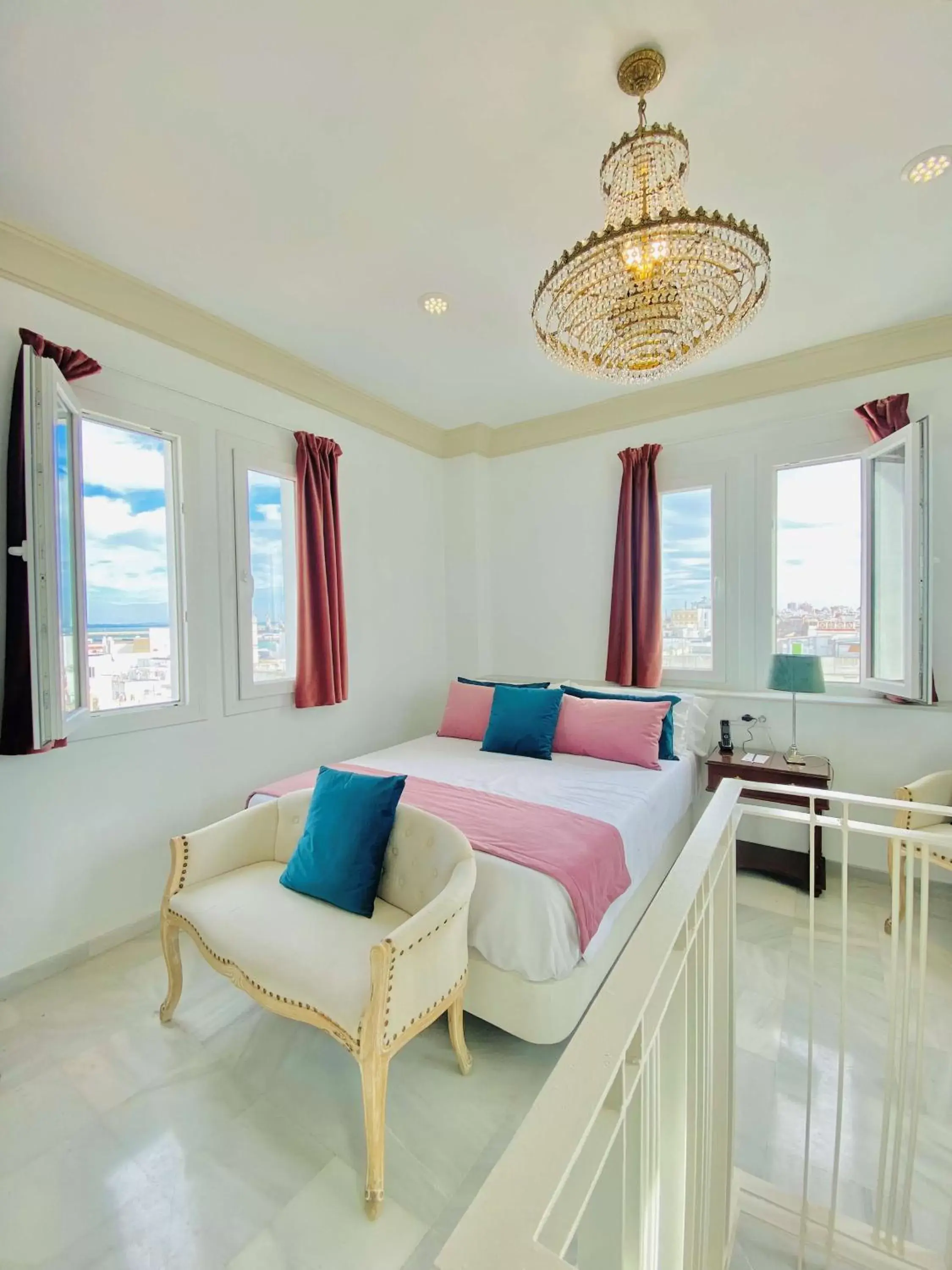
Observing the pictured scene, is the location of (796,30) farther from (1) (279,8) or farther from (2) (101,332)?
(2) (101,332)

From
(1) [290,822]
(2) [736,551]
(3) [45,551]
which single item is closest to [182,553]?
(3) [45,551]

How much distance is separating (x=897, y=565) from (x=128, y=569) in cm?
376

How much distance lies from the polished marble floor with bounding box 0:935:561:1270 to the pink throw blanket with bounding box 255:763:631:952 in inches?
21.7

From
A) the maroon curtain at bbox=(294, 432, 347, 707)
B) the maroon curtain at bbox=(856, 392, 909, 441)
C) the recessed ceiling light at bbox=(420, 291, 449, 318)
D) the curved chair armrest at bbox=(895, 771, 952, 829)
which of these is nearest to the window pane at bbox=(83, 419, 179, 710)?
the maroon curtain at bbox=(294, 432, 347, 707)

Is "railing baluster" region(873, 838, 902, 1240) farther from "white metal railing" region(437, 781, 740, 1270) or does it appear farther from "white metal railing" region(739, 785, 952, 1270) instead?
"white metal railing" region(437, 781, 740, 1270)

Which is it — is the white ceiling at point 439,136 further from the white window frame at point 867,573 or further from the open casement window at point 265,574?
the open casement window at point 265,574

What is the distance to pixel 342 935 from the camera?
1587 mm

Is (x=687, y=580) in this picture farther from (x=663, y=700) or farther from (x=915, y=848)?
(x=915, y=848)

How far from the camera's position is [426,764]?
2.78 meters

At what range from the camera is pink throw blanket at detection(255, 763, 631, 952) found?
1702 mm

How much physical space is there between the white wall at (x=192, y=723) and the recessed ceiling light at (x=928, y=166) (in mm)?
2816

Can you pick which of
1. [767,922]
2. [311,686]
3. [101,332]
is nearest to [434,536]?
[311,686]

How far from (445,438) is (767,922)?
370 centimetres

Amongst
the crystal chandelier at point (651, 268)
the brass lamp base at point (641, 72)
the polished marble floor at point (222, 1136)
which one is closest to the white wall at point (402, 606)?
the polished marble floor at point (222, 1136)
